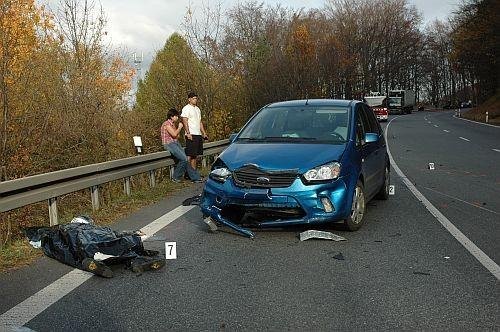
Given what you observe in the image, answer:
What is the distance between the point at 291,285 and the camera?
470 centimetres

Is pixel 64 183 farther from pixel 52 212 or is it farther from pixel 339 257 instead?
pixel 339 257

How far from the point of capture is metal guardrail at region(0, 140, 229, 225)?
6.33 meters

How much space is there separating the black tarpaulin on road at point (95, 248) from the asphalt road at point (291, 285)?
0.13 metres

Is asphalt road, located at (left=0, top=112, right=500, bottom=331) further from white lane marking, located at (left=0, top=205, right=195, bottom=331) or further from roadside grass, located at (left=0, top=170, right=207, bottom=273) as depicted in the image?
roadside grass, located at (left=0, top=170, right=207, bottom=273)

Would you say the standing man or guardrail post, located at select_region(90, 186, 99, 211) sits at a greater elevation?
the standing man

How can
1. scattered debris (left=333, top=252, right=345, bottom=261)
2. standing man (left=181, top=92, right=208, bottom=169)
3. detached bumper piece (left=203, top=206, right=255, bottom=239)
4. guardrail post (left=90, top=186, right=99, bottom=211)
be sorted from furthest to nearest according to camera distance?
standing man (left=181, top=92, right=208, bottom=169), guardrail post (left=90, top=186, right=99, bottom=211), detached bumper piece (left=203, top=206, right=255, bottom=239), scattered debris (left=333, top=252, right=345, bottom=261)

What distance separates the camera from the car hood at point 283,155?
249 inches

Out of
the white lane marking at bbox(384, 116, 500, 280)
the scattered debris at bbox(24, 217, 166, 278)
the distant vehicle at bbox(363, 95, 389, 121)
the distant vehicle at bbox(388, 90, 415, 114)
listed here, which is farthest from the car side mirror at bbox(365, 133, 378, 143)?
the distant vehicle at bbox(388, 90, 415, 114)

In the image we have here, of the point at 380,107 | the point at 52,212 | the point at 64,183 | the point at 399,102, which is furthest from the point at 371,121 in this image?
the point at 399,102

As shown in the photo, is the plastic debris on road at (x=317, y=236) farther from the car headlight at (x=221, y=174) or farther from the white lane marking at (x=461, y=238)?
the white lane marking at (x=461, y=238)

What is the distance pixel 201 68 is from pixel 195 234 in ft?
47.5

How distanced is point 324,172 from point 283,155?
53 cm

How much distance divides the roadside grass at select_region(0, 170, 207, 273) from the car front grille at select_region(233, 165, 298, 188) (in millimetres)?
2338

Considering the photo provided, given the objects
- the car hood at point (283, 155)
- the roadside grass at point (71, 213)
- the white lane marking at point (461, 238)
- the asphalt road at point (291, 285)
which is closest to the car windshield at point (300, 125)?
the car hood at point (283, 155)
